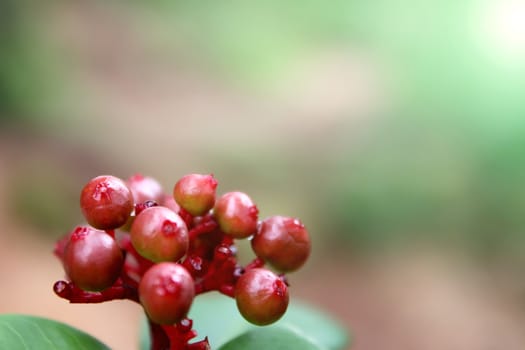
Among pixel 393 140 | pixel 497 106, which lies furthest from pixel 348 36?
pixel 497 106

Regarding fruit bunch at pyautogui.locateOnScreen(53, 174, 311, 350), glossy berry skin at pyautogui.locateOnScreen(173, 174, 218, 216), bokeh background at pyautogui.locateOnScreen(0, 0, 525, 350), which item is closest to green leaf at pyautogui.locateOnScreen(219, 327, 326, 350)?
fruit bunch at pyautogui.locateOnScreen(53, 174, 311, 350)

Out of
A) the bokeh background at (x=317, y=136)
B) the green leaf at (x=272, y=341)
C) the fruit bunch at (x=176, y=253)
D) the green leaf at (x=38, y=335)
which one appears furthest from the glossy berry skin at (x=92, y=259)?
the bokeh background at (x=317, y=136)

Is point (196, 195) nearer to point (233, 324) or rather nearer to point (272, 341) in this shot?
point (272, 341)

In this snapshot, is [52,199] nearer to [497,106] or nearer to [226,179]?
[226,179]

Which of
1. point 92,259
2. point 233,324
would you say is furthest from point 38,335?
point 233,324

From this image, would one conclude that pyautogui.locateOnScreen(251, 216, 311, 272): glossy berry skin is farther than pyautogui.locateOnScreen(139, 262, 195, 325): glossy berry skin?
Yes

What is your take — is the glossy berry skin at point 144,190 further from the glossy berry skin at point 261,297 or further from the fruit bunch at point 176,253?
the glossy berry skin at point 261,297

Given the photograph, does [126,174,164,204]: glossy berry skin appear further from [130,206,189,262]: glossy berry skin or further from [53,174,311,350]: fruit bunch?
[130,206,189,262]: glossy berry skin
